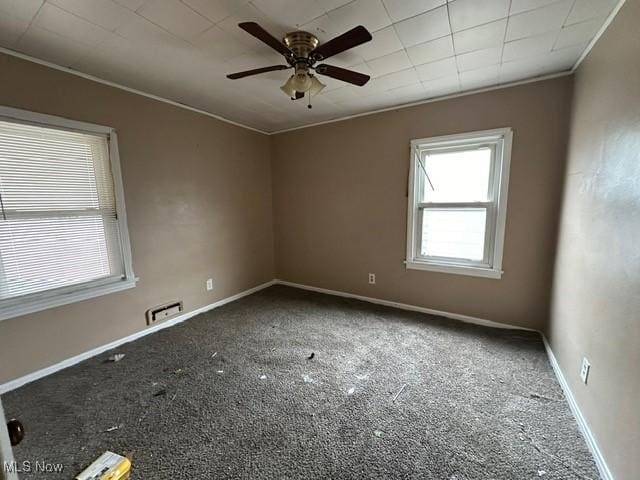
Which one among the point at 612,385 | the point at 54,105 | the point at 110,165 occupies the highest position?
the point at 54,105

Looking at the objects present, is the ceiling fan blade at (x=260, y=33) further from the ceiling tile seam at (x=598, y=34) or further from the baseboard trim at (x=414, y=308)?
the baseboard trim at (x=414, y=308)

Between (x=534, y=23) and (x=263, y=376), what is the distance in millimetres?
2861

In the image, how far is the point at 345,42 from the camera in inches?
56.2

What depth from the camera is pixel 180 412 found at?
1.64 meters

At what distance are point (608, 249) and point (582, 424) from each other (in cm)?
98

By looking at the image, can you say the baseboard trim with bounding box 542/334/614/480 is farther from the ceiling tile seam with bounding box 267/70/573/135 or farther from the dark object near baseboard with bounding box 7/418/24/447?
the ceiling tile seam with bounding box 267/70/573/135

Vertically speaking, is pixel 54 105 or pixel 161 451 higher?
pixel 54 105

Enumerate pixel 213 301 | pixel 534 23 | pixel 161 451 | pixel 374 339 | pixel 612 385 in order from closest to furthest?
pixel 612 385, pixel 161 451, pixel 534 23, pixel 374 339, pixel 213 301

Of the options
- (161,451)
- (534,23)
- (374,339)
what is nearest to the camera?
(161,451)

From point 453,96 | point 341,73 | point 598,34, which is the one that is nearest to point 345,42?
point 341,73

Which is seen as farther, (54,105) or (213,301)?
(213,301)

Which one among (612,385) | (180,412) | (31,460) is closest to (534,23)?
(612,385)

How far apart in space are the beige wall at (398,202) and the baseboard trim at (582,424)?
64 centimetres

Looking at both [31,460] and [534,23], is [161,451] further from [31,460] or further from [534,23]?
[534,23]
